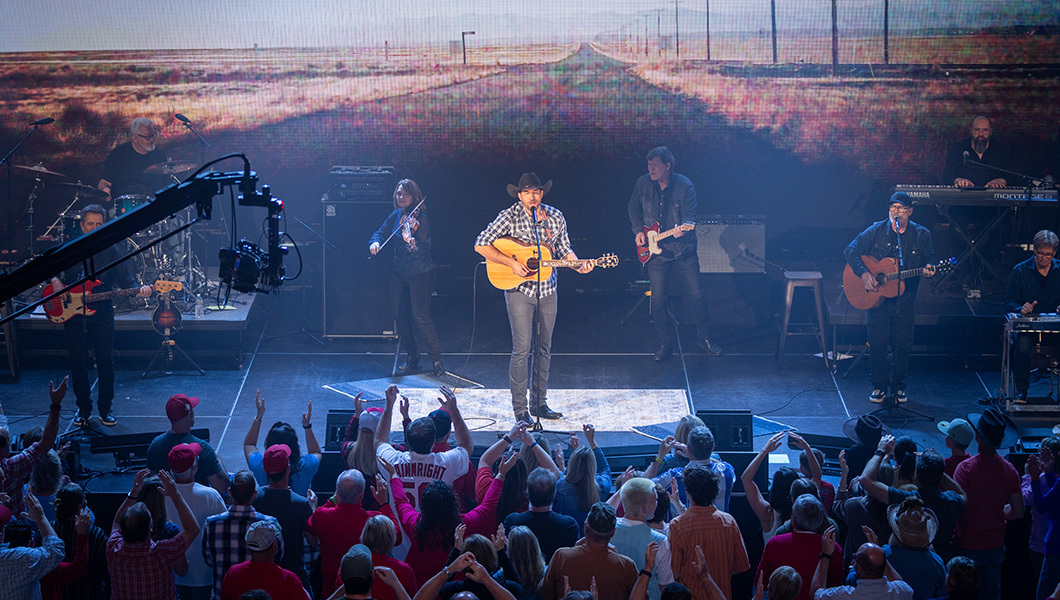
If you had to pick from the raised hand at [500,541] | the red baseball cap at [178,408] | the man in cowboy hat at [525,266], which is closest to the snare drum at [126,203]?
the man in cowboy hat at [525,266]

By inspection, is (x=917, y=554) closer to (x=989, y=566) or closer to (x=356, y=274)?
(x=989, y=566)

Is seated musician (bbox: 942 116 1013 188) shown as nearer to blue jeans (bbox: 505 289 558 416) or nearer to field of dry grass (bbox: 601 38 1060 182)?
field of dry grass (bbox: 601 38 1060 182)

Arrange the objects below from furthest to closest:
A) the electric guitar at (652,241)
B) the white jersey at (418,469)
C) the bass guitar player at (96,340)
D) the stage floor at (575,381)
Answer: the electric guitar at (652,241) → the stage floor at (575,381) → the bass guitar player at (96,340) → the white jersey at (418,469)

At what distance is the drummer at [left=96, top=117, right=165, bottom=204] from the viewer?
10789 millimetres

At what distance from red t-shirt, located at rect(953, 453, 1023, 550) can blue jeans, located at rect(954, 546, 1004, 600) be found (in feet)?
0.10

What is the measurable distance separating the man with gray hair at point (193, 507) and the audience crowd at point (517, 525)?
0.03ft

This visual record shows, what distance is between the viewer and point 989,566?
5.91 metres

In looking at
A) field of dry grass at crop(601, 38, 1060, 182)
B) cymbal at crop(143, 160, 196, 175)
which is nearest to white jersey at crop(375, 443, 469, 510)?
cymbal at crop(143, 160, 196, 175)

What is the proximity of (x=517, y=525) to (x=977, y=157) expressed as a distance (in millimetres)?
7967

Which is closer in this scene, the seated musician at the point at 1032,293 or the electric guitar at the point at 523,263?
the electric guitar at the point at 523,263

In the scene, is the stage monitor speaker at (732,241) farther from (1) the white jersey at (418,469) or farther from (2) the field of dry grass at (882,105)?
(1) the white jersey at (418,469)

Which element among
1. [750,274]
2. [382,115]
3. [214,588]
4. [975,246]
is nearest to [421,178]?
[382,115]

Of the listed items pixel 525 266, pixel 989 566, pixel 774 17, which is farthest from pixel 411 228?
pixel 989 566

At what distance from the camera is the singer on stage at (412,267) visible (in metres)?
9.80
